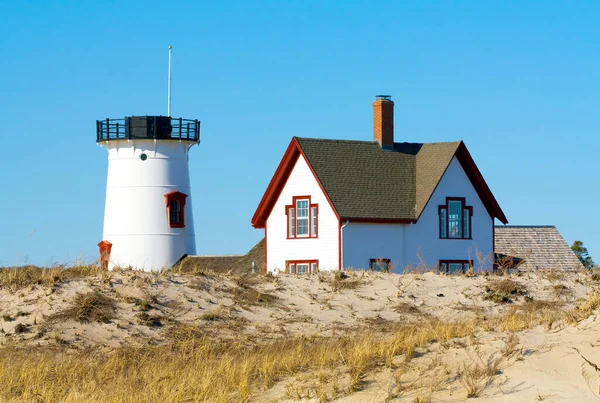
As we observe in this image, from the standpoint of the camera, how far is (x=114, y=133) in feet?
186

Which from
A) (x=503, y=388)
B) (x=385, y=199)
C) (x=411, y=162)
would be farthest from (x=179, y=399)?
(x=411, y=162)

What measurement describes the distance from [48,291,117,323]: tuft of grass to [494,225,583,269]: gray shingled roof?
37269 millimetres

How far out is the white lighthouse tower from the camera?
178 ft

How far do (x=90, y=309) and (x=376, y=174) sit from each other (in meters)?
27.2

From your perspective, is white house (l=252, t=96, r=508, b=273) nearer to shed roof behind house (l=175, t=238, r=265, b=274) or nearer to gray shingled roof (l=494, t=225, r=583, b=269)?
shed roof behind house (l=175, t=238, r=265, b=274)

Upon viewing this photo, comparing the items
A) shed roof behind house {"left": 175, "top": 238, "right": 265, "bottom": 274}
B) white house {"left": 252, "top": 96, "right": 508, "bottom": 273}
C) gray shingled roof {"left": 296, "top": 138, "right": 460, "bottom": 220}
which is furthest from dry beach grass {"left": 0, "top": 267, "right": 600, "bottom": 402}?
shed roof behind house {"left": 175, "top": 238, "right": 265, "bottom": 274}

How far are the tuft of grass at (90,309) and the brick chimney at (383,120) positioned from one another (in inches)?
1127

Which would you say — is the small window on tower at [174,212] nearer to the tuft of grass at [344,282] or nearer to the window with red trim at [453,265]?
the window with red trim at [453,265]

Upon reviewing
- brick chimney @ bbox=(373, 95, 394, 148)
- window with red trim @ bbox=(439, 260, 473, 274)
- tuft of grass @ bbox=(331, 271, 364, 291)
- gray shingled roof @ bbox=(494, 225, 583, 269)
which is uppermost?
brick chimney @ bbox=(373, 95, 394, 148)

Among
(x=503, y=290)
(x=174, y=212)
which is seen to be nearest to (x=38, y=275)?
(x=503, y=290)

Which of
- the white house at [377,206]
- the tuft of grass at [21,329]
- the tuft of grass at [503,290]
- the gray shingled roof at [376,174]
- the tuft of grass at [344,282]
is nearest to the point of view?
the tuft of grass at [21,329]

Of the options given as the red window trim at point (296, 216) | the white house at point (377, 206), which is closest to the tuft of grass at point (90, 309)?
the white house at point (377, 206)

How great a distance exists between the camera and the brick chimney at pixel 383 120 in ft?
157

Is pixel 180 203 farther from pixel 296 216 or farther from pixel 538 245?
pixel 538 245
